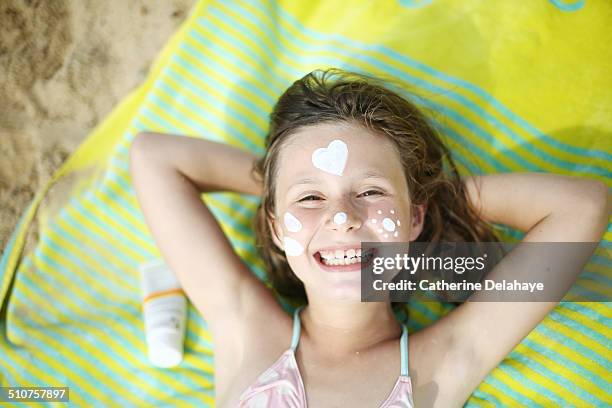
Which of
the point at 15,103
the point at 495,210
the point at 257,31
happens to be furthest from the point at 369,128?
the point at 15,103

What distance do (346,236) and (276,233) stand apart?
0.93 feet

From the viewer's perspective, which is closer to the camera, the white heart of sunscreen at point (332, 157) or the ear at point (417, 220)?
the white heart of sunscreen at point (332, 157)

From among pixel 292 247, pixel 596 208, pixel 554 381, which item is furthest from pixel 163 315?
pixel 596 208

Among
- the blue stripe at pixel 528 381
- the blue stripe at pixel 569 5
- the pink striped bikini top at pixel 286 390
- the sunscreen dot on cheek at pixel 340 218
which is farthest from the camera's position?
the blue stripe at pixel 569 5

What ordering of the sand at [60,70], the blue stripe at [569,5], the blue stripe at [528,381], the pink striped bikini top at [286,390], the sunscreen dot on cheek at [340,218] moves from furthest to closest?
the sand at [60,70]
the blue stripe at [569,5]
the blue stripe at [528,381]
the pink striped bikini top at [286,390]
the sunscreen dot on cheek at [340,218]

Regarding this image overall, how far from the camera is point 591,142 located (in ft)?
6.25

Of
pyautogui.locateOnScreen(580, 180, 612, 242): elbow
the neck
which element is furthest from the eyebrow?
pyautogui.locateOnScreen(580, 180, 612, 242): elbow

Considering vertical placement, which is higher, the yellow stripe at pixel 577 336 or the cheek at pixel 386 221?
the cheek at pixel 386 221

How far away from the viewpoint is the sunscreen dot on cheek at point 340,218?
142 centimetres

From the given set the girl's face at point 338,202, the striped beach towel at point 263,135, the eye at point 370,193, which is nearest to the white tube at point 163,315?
the striped beach towel at point 263,135

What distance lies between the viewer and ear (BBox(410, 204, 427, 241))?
64.8 inches

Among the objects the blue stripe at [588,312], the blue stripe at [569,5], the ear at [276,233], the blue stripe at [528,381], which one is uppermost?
the blue stripe at [569,5]

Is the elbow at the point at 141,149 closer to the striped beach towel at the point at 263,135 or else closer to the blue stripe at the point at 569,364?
the striped beach towel at the point at 263,135

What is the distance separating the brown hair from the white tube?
0.29m
